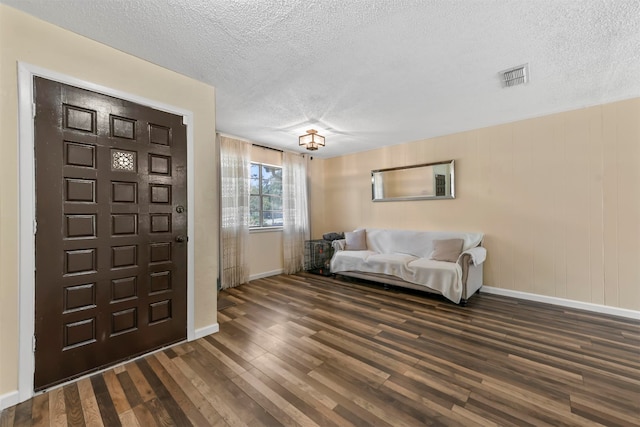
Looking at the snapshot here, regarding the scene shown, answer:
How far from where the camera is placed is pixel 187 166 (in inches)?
92.3

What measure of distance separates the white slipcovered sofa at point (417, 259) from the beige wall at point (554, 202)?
342 millimetres

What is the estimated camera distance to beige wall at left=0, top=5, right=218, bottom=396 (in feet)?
5.14

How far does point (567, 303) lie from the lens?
10.3ft

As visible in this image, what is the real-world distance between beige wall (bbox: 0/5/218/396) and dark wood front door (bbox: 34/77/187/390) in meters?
0.11

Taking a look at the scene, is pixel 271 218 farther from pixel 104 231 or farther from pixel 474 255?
pixel 474 255

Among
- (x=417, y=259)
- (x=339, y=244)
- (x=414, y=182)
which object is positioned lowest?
(x=417, y=259)

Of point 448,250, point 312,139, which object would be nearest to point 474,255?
point 448,250

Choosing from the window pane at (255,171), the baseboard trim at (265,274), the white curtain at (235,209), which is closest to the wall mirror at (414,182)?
the window pane at (255,171)

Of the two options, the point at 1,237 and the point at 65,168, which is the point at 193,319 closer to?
the point at 1,237

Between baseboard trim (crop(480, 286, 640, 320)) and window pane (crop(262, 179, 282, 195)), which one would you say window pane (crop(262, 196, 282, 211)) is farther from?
baseboard trim (crop(480, 286, 640, 320))

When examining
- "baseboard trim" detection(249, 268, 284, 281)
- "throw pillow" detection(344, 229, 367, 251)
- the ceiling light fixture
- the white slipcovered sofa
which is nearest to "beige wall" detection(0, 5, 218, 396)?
the ceiling light fixture

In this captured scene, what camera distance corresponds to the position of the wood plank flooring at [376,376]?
4.77 feet

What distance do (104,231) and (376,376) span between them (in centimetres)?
226

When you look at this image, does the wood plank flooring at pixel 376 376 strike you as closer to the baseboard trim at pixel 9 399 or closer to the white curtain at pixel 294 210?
the baseboard trim at pixel 9 399
